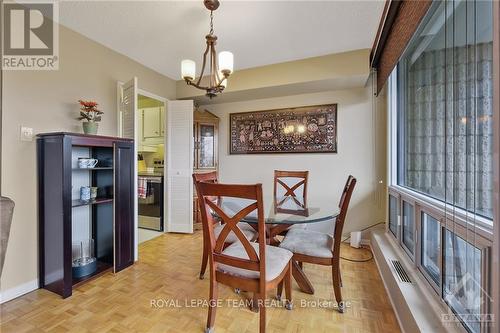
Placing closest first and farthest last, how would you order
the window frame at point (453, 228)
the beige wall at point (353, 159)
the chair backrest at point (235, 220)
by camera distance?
the window frame at point (453, 228)
the chair backrest at point (235, 220)
the beige wall at point (353, 159)

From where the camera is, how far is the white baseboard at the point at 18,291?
1777 millimetres

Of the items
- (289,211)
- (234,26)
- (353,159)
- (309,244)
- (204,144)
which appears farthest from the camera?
(204,144)

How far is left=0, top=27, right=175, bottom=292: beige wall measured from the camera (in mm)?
1826

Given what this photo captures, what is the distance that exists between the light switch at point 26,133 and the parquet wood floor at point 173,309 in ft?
4.40

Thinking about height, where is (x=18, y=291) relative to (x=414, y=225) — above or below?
below

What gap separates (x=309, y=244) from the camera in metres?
1.79

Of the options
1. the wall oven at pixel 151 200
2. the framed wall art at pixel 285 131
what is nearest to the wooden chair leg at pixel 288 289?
the framed wall art at pixel 285 131

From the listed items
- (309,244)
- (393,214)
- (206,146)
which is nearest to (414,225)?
(393,214)

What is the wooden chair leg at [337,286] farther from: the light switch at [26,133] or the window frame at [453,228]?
the light switch at [26,133]

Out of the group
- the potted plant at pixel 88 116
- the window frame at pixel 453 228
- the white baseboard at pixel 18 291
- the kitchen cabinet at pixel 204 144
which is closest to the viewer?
the window frame at pixel 453 228

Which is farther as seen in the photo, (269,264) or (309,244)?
(309,244)

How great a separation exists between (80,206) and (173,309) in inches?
56.2

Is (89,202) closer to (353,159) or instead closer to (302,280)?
(302,280)

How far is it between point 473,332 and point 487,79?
47.3 inches
